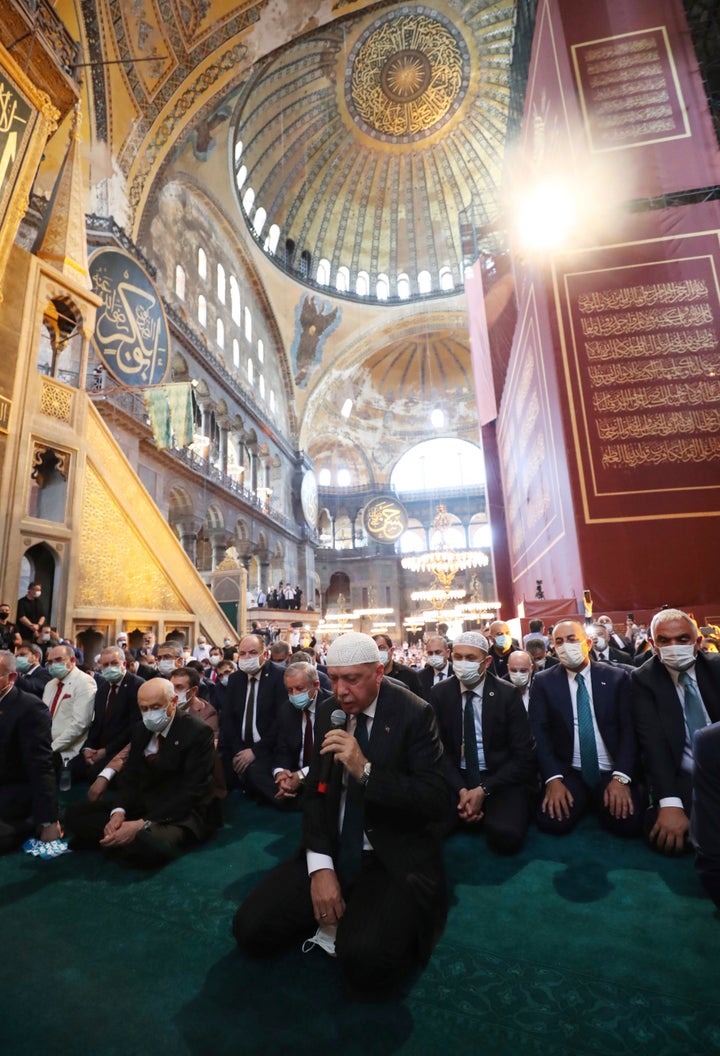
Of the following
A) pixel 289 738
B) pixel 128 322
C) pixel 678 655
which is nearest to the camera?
pixel 678 655

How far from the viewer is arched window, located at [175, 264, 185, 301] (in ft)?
45.8

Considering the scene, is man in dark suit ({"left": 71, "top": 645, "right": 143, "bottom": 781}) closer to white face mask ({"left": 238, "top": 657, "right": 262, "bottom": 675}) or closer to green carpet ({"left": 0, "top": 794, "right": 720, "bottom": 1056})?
white face mask ({"left": 238, "top": 657, "right": 262, "bottom": 675})

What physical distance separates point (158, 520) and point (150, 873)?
21.1 ft

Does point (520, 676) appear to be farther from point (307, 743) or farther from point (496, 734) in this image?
point (307, 743)

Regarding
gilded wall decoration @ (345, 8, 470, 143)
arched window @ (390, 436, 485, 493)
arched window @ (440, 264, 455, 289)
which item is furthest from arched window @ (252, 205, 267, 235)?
arched window @ (390, 436, 485, 493)

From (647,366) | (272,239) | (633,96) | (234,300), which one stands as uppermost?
(272,239)

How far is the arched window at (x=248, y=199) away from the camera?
17966mm

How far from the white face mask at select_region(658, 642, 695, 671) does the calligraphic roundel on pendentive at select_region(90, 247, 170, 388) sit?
9254mm

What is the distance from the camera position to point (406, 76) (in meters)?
19.1

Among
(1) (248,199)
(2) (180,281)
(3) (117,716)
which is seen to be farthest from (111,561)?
(1) (248,199)

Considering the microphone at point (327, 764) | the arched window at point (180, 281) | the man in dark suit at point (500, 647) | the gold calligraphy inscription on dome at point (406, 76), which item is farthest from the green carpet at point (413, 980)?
the gold calligraphy inscription on dome at point (406, 76)

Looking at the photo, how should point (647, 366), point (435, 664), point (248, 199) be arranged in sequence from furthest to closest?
point (248, 199) → point (647, 366) → point (435, 664)

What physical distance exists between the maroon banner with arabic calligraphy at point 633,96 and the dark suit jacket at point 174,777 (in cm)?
849

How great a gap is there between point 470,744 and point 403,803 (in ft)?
4.05
